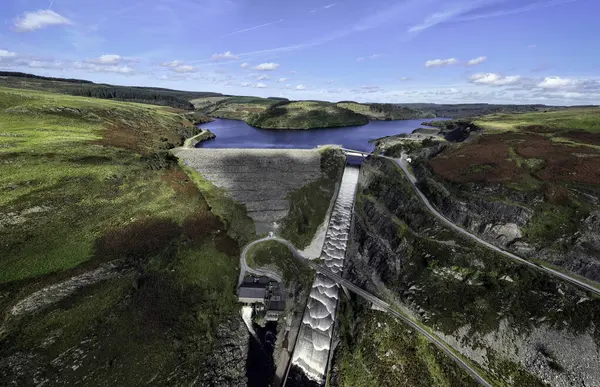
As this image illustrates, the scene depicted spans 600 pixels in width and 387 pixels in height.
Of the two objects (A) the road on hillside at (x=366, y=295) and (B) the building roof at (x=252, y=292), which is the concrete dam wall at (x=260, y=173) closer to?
(A) the road on hillside at (x=366, y=295)

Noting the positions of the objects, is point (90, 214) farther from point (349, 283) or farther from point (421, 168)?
point (421, 168)

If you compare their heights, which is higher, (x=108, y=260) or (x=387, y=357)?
(x=108, y=260)

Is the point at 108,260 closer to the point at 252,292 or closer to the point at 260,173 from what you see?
the point at 252,292

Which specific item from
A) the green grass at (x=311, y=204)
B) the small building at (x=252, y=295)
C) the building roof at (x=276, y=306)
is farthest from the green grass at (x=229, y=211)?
the building roof at (x=276, y=306)

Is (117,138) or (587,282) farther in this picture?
(117,138)

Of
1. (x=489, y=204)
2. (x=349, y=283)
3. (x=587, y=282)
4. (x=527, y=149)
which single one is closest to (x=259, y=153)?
(x=349, y=283)

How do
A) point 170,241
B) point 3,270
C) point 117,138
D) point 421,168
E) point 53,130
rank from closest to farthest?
point 3,270, point 170,241, point 421,168, point 53,130, point 117,138

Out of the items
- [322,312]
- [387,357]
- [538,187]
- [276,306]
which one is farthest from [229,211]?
[538,187]
